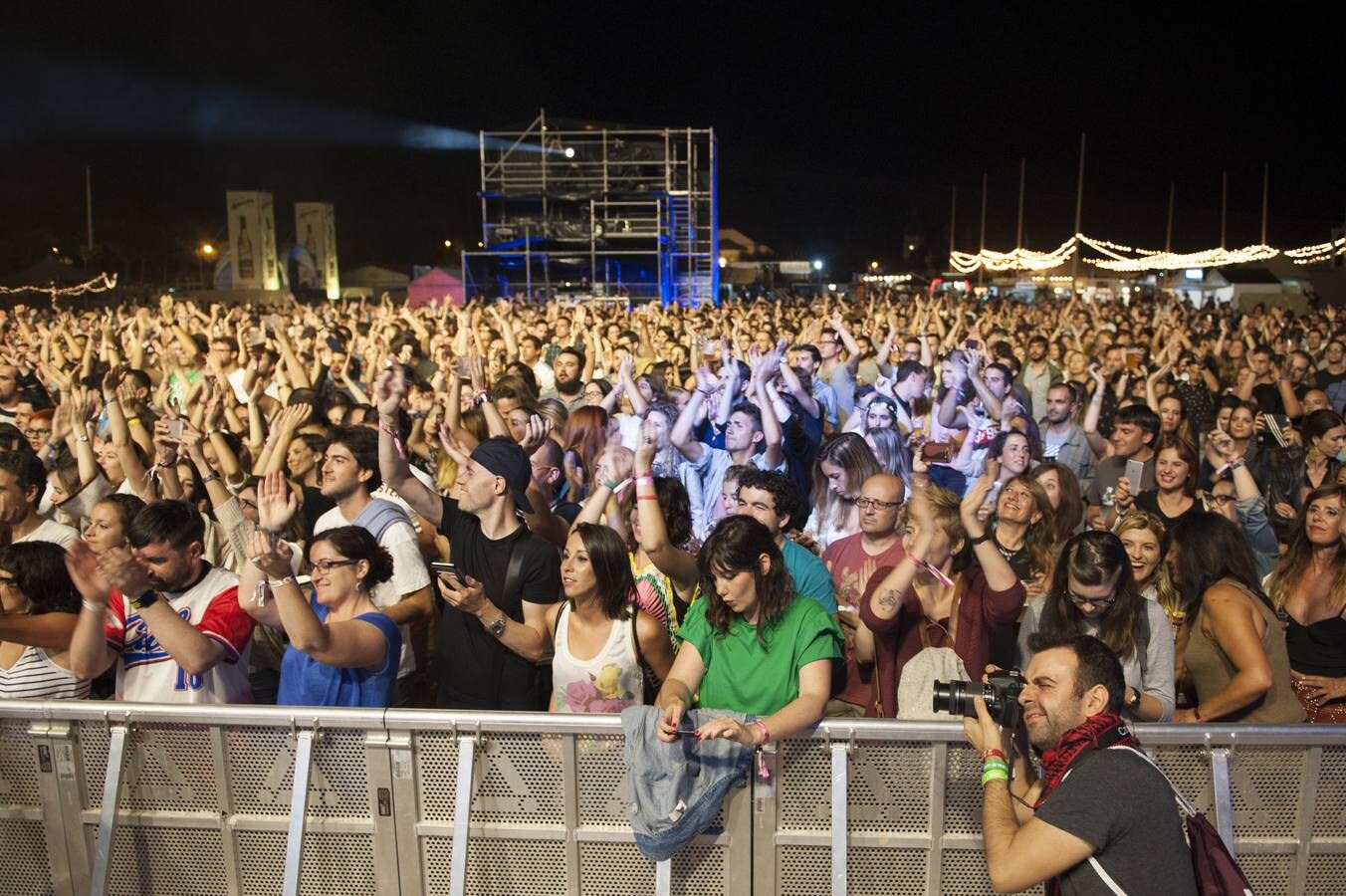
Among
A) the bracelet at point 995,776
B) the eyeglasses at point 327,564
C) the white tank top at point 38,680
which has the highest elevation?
the eyeglasses at point 327,564

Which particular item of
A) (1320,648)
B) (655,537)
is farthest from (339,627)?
(1320,648)

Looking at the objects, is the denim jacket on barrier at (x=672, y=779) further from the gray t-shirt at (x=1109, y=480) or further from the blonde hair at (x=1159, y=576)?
the gray t-shirt at (x=1109, y=480)

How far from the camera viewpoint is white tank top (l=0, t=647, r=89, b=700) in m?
3.55

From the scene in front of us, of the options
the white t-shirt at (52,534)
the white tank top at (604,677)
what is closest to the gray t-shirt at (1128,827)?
the white tank top at (604,677)

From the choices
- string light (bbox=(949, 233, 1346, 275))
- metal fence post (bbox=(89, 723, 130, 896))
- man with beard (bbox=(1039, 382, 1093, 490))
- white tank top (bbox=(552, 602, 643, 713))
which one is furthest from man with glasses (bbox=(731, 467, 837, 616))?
string light (bbox=(949, 233, 1346, 275))

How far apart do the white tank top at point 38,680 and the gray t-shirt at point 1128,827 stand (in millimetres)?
3094

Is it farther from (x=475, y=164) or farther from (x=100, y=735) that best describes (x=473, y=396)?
(x=475, y=164)

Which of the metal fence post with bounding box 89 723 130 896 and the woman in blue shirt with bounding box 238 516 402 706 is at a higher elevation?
the woman in blue shirt with bounding box 238 516 402 706

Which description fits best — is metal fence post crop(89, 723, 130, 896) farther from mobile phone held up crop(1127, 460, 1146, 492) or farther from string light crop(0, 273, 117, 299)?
string light crop(0, 273, 117, 299)

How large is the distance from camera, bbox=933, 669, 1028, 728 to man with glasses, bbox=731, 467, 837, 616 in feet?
4.22

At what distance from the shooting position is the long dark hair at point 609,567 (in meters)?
3.51

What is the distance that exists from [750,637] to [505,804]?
871 mm

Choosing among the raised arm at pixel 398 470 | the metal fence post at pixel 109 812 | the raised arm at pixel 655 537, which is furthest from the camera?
the raised arm at pixel 398 470

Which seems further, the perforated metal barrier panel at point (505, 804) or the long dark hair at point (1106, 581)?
the long dark hair at point (1106, 581)
